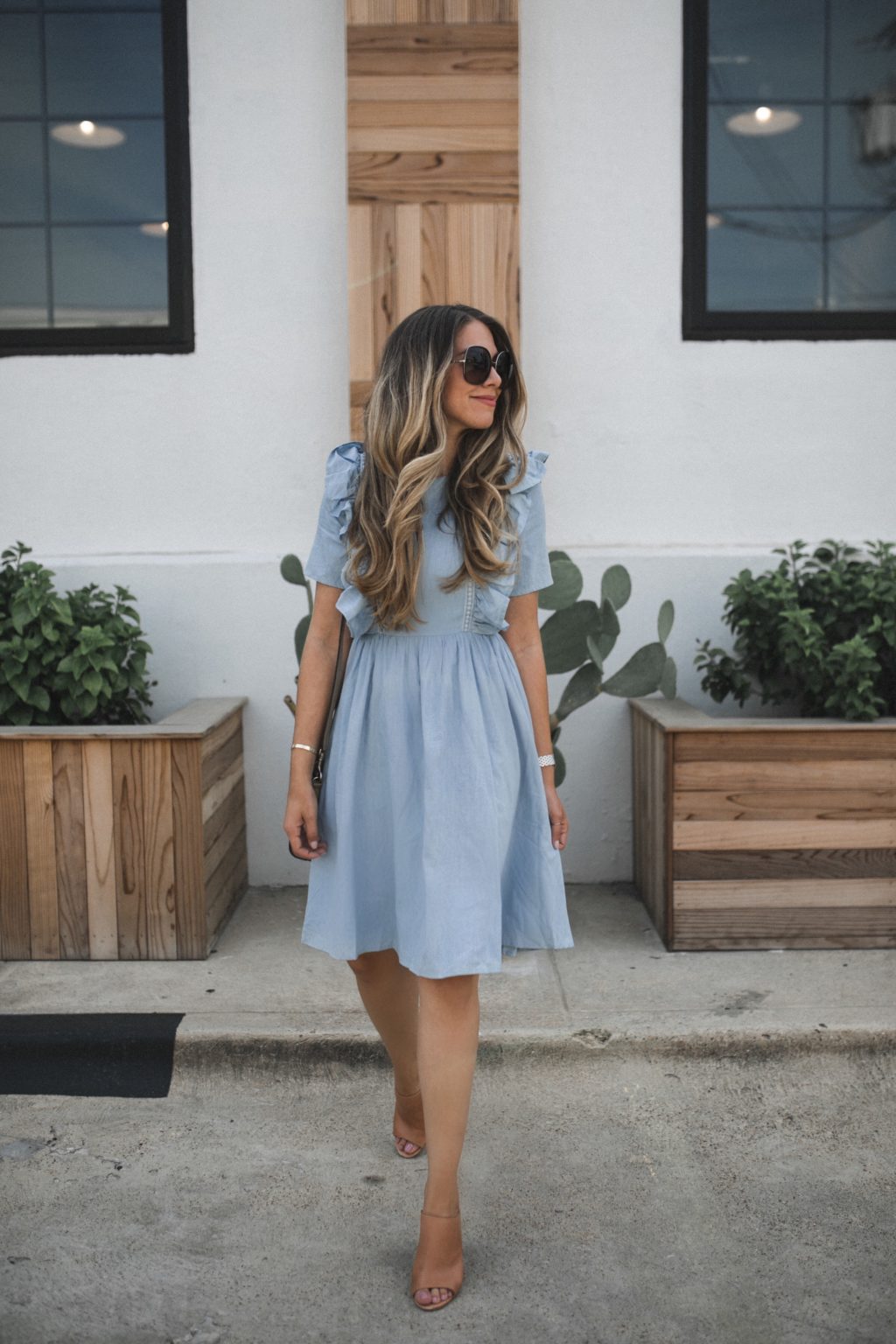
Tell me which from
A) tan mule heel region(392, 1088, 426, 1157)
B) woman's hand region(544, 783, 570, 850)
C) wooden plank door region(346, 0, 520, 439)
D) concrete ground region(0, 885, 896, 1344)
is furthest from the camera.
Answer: wooden plank door region(346, 0, 520, 439)

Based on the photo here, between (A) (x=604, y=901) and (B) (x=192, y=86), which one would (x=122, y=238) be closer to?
(B) (x=192, y=86)

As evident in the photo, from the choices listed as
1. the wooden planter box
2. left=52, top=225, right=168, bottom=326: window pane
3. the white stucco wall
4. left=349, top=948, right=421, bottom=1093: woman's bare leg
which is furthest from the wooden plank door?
left=349, top=948, right=421, bottom=1093: woman's bare leg

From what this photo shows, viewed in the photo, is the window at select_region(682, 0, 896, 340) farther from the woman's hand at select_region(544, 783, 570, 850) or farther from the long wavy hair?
the woman's hand at select_region(544, 783, 570, 850)

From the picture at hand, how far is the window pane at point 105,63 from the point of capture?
423cm

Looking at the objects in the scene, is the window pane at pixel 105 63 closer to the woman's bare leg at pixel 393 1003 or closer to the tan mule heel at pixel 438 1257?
the woman's bare leg at pixel 393 1003

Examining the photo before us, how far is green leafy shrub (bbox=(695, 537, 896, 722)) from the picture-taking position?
3.57m

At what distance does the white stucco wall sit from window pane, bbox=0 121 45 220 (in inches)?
22.7

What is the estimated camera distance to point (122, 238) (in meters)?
4.32

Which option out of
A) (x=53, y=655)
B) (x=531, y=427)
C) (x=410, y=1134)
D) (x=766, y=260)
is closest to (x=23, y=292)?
(x=53, y=655)

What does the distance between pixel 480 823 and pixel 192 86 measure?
3.25 metres

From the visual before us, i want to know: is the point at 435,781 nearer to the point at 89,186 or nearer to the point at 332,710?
the point at 332,710

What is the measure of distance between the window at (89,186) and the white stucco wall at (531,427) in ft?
0.33

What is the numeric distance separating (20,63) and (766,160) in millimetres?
2750

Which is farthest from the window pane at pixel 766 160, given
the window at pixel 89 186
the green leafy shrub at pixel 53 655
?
the green leafy shrub at pixel 53 655
